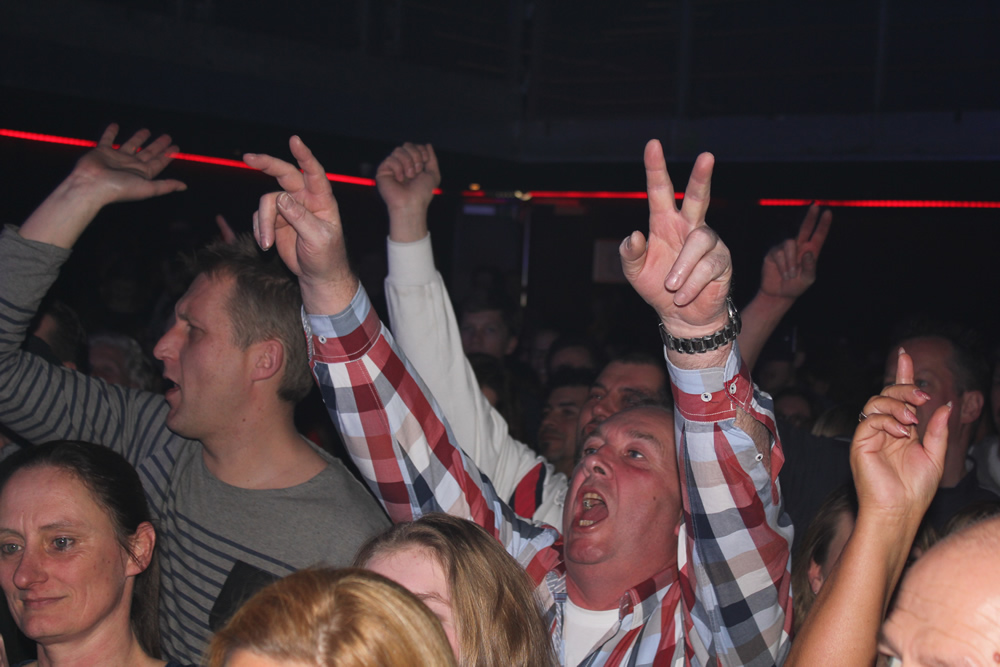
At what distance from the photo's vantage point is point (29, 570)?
1739 millimetres

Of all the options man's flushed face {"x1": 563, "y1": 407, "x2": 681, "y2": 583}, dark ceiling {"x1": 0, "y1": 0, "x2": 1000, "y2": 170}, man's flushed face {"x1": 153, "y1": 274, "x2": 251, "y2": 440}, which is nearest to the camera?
man's flushed face {"x1": 563, "y1": 407, "x2": 681, "y2": 583}

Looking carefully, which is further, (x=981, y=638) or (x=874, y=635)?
(x=874, y=635)

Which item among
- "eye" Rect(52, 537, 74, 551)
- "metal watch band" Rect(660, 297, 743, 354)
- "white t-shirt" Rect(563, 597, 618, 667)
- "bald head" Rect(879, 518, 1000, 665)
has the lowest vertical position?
"white t-shirt" Rect(563, 597, 618, 667)

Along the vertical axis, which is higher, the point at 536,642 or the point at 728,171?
the point at 728,171

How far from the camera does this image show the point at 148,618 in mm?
1901

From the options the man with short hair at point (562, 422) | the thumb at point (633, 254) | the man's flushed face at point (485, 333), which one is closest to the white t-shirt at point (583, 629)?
the thumb at point (633, 254)

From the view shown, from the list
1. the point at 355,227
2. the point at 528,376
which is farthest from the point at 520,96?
the point at 528,376

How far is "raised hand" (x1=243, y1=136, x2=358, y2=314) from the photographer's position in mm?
1736

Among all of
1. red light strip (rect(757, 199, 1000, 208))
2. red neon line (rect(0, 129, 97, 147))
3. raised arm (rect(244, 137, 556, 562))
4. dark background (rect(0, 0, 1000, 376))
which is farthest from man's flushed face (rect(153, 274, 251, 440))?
red light strip (rect(757, 199, 1000, 208))

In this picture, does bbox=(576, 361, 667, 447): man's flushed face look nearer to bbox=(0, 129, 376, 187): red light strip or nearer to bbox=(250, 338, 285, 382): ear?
bbox=(250, 338, 285, 382): ear

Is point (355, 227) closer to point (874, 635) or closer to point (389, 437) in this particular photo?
point (389, 437)

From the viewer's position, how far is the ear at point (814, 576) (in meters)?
2.05

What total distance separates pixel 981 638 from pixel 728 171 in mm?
7120

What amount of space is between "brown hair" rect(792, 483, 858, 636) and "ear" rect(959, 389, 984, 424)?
1031 mm
